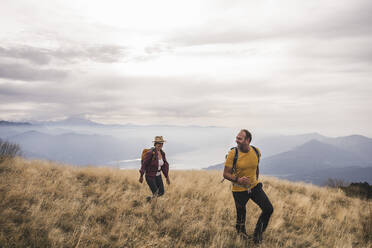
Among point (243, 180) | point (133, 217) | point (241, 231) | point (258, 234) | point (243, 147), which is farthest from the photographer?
point (133, 217)

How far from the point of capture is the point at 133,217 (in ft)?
19.3

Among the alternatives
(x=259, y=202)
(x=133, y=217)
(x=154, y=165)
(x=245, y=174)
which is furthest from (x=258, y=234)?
(x=154, y=165)

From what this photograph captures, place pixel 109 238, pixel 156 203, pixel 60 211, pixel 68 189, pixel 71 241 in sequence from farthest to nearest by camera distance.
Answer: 1. pixel 68 189
2. pixel 156 203
3. pixel 60 211
4. pixel 109 238
5. pixel 71 241

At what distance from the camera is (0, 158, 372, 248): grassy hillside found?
4.61 meters

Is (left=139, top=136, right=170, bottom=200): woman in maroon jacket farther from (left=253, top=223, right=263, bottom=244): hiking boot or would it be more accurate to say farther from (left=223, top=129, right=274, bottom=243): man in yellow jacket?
(left=253, top=223, right=263, bottom=244): hiking boot

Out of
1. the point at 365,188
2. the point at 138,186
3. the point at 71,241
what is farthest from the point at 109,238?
the point at 365,188

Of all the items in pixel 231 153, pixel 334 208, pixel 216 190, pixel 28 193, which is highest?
pixel 231 153

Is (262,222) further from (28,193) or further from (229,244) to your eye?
(28,193)

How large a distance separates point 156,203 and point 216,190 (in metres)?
3.46

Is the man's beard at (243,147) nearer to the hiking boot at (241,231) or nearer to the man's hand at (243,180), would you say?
the man's hand at (243,180)

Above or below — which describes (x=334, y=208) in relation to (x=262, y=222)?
below

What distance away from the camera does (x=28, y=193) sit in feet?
20.2

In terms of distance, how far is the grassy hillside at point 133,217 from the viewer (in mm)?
4605

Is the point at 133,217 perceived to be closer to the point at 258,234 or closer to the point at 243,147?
the point at 258,234
